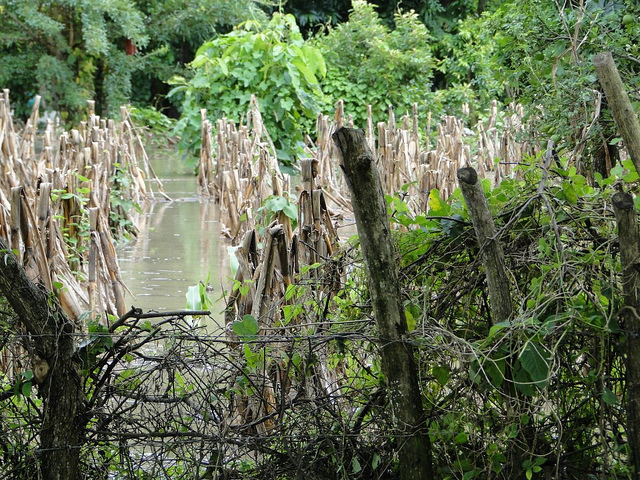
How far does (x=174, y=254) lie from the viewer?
7.79m

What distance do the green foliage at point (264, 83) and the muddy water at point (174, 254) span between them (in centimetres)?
135

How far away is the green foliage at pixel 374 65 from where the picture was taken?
14.1m

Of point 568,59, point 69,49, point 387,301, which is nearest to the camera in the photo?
point 387,301

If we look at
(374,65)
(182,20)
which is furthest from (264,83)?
(182,20)

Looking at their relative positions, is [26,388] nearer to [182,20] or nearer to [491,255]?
[491,255]

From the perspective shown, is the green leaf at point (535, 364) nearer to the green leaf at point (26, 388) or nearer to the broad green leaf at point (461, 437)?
the broad green leaf at point (461, 437)

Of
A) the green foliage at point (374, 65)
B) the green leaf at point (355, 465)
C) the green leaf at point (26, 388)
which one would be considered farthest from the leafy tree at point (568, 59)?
the green foliage at point (374, 65)

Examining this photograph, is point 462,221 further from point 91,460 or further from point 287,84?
point 287,84

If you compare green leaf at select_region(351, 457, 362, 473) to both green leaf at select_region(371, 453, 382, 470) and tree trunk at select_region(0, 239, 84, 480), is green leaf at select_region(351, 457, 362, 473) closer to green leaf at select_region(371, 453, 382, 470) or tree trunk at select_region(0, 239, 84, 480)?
green leaf at select_region(371, 453, 382, 470)

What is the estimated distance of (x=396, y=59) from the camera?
13.9 m

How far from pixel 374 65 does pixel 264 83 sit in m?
3.29

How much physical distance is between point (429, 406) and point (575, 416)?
42 cm

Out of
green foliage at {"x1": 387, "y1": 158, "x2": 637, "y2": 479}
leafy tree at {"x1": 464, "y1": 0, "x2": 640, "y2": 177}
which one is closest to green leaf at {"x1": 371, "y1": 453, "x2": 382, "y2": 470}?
green foliage at {"x1": 387, "y1": 158, "x2": 637, "y2": 479}

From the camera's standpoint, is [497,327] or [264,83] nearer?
[497,327]
